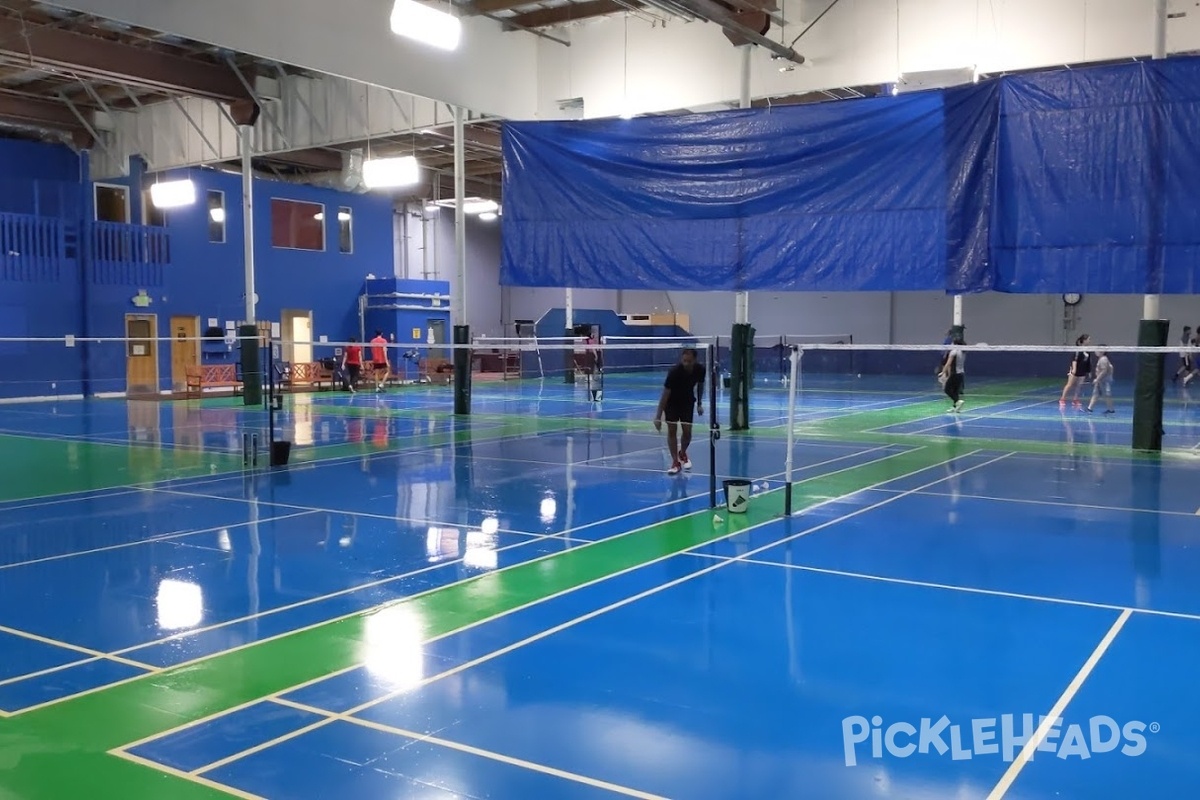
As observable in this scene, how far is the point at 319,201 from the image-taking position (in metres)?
38.8

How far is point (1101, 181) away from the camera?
16734 millimetres

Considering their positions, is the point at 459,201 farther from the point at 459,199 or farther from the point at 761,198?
the point at 761,198

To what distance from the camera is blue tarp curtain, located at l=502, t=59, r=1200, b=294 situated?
54.2 feet

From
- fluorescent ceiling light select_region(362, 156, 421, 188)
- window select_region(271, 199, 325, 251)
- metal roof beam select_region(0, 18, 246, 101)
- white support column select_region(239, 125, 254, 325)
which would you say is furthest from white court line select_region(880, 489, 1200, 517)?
window select_region(271, 199, 325, 251)

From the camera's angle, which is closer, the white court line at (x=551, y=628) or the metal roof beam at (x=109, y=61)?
the white court line at (x=551, y=628)

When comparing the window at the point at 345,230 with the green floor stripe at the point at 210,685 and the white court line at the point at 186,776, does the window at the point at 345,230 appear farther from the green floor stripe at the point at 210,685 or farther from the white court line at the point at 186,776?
the white court line at the point at 186,776

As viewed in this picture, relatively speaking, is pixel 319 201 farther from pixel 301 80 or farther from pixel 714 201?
pixel 714 201

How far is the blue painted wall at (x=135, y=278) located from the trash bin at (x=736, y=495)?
26.4 metres

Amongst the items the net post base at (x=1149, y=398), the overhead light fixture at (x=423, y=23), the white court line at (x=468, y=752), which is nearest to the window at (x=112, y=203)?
the overhead light fixture at (x=423, y=23)

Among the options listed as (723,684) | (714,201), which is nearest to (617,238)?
(714,201)

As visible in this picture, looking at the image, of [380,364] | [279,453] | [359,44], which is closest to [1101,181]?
[279,453]

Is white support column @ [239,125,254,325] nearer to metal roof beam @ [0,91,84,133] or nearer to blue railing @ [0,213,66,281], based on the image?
metal roof beam @ [0,91,84,133]

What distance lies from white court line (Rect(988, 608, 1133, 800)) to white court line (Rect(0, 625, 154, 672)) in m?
5.26

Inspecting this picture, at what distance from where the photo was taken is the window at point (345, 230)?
39906mm
